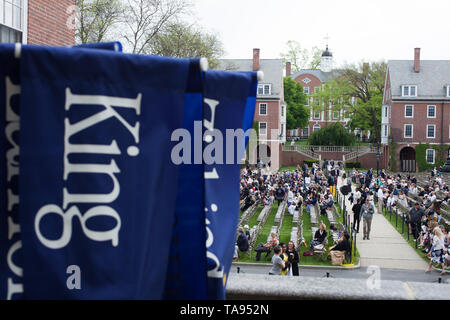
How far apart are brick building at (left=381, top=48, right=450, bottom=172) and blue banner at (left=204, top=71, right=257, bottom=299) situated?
56.4 meters

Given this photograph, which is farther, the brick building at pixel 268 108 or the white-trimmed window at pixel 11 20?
the brick building at pixel 268 108

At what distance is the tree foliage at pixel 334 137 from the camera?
6041cm

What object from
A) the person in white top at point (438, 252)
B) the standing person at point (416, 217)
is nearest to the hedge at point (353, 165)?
the standing person at point (416, 217)

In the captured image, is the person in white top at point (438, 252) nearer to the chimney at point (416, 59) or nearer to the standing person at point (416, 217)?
the standing person at point (416, 217)

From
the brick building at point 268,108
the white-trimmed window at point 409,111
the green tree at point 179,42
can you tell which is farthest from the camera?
the brick building at point 268,108

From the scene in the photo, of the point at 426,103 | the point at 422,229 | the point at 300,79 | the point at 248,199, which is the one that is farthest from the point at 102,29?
the point at 300,79

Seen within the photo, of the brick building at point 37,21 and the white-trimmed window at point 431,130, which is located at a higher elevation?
the white-trimmed window at point 431,130

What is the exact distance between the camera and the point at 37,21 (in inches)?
249

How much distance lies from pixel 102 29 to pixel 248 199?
46.6 feet

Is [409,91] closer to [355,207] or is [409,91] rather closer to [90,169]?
[355,207]

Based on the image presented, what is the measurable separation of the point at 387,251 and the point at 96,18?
866 inches

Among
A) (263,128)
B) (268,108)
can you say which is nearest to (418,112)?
(268,108)

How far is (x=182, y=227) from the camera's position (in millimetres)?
2574

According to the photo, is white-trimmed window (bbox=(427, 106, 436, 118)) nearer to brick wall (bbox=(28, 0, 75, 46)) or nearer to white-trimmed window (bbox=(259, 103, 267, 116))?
white-trimmed window (bbox=(259, 103, 267, 116))
